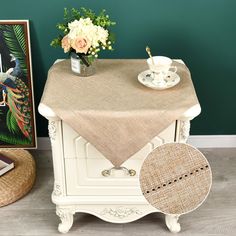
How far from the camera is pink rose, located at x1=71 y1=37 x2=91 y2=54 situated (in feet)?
6.00

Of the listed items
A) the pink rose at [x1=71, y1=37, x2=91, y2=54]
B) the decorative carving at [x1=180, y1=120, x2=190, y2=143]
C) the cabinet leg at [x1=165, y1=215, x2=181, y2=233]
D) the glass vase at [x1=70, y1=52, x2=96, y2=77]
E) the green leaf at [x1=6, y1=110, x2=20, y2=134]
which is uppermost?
the pink rose at [x1=71, y1=37, x2=91, y2=54]

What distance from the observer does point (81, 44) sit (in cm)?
183

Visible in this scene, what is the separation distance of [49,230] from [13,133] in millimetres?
672

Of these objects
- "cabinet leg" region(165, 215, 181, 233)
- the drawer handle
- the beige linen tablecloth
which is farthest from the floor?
the beige linen tablecloth

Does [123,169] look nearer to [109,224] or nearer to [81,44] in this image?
[109,224]

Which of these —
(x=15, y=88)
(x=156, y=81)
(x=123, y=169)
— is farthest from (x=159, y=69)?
(x=15, y=88)

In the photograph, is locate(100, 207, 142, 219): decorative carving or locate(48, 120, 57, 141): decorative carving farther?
locate(100, 207, 142, 219): decorative carving

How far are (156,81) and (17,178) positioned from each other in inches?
37.7

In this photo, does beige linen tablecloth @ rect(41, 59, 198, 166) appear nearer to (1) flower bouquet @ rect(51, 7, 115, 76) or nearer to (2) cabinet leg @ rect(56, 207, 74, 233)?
(1) flower bouquet @ rect(51, 7, 115, 76)

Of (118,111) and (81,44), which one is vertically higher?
(81,44)

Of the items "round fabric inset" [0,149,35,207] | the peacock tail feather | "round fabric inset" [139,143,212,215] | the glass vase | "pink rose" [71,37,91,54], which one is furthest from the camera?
the peacock tail feather

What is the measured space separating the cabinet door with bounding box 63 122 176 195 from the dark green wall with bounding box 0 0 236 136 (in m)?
0.70

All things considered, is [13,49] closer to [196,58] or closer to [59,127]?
[59,127]

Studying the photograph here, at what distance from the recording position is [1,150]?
253 centimetres
